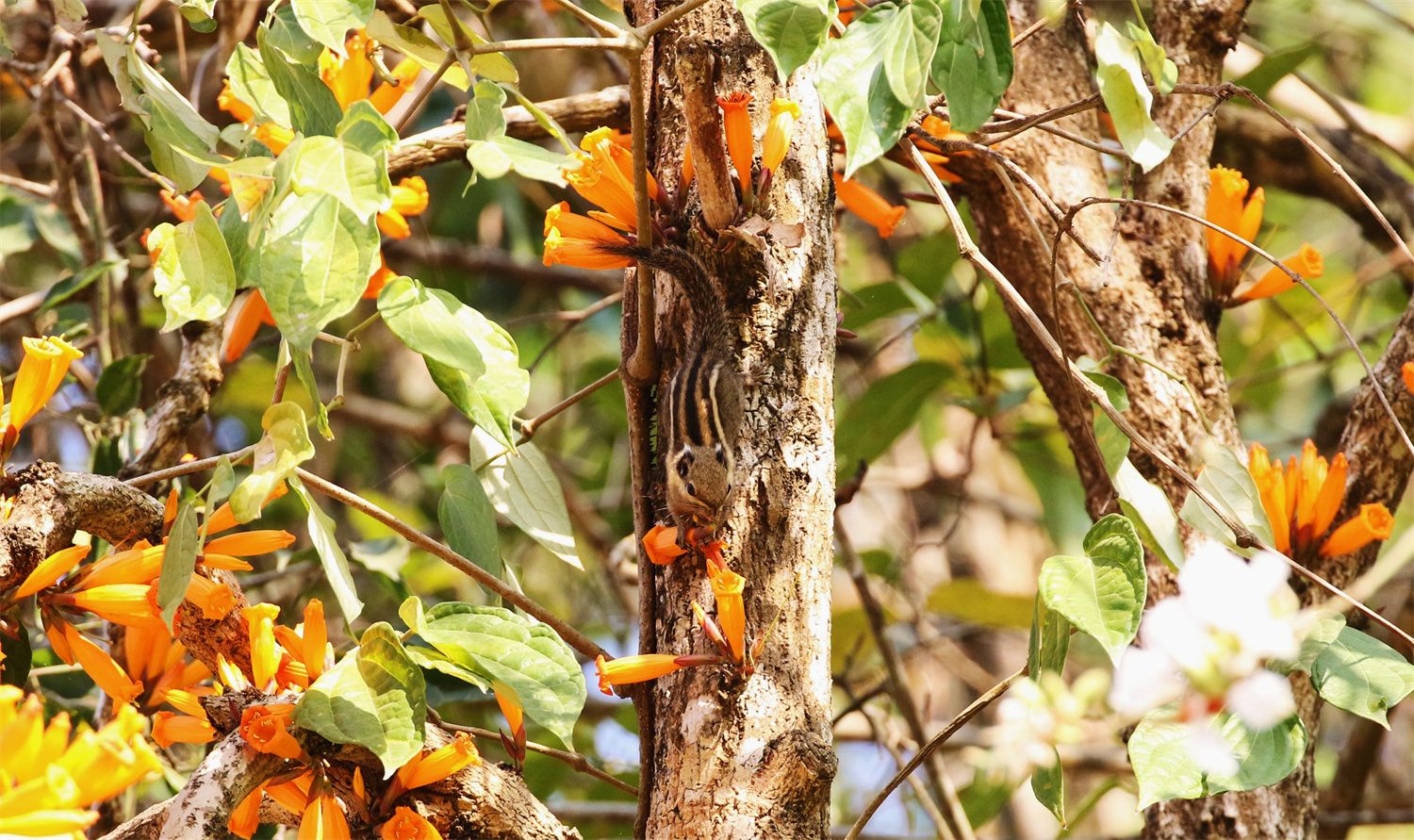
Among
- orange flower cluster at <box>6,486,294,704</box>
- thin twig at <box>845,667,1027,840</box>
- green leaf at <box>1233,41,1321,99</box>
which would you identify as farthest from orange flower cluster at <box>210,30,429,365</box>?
green leaf at <box>1233,41,1321,99</box>

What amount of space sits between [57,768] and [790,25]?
1029mm

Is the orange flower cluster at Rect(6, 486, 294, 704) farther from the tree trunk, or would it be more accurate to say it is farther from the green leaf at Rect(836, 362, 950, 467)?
the green leaf at Rect(836, 362, 950, 467)

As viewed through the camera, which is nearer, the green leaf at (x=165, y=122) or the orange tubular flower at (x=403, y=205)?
the green leaf at (x=165, y=122)

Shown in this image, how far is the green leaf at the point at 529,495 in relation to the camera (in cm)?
212

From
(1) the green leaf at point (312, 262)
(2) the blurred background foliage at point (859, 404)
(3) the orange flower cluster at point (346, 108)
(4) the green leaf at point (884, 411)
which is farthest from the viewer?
(4) the green leaf at point (884, 411)

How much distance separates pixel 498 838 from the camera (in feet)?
5.69

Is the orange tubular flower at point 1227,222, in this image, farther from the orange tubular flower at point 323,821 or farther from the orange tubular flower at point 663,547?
the orange tubular flower at point 323,821

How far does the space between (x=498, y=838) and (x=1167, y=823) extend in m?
1.25

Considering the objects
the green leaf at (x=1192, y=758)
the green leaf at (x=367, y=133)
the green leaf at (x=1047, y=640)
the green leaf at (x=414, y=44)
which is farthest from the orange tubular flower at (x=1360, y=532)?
the green leaf at (x=367, y=133)

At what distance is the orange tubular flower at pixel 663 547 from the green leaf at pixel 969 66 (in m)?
0.66

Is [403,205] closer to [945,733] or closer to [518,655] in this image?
[518,655]

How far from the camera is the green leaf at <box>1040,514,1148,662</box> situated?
159 cm

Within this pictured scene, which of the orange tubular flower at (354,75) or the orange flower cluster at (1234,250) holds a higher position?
the orange tubular flower at (354,75)

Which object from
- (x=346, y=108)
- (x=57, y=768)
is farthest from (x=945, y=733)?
(x=346, y=108)
